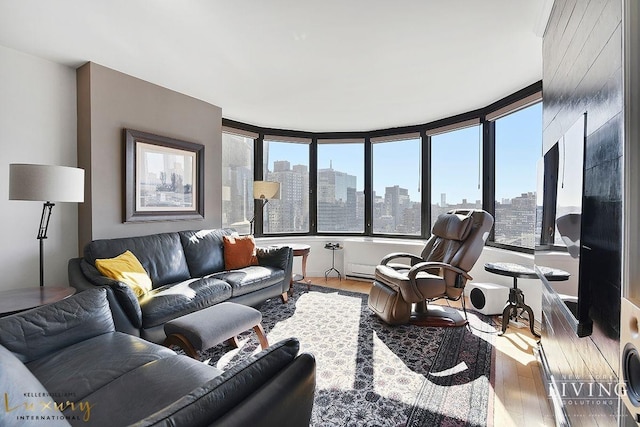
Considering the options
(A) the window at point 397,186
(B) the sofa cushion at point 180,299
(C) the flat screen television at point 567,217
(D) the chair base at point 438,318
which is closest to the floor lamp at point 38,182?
(B) the sofa cushion at point 180,299

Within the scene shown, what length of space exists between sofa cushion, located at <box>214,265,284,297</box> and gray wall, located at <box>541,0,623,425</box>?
8.37ft

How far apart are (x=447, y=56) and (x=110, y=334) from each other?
327 cm

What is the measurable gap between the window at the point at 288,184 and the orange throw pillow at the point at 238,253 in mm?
1327

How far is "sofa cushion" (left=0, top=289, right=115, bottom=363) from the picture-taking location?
4.63 ft

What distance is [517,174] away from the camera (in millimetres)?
3447

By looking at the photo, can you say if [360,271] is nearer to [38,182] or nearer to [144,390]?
[144,390]

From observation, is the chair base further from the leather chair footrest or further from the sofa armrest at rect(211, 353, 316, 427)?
the sofa armrest at rect(211, 353, 316, 427)

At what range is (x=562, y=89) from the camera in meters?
1.66

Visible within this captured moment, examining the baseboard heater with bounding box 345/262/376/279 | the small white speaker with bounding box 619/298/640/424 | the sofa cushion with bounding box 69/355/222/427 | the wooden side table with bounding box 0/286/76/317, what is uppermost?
the small white speaker with bounding box 619/298/640/424

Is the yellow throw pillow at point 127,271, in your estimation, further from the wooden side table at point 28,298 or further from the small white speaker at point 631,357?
the small white speaker at point 631,357

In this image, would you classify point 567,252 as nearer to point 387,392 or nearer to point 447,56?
point 387,392

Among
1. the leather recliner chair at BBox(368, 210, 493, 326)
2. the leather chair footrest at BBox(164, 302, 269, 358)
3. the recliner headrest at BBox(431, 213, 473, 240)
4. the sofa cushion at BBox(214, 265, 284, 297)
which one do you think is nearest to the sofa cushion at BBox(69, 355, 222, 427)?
the leather chair footrest at BBox(164, 302, 269, 358)

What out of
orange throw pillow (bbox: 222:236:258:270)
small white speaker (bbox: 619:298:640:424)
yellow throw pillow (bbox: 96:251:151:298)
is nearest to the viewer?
small white speaker (bbox: 619:298:640:424)

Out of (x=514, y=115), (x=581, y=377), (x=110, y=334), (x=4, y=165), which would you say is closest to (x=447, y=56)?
(x=514, y=115)
